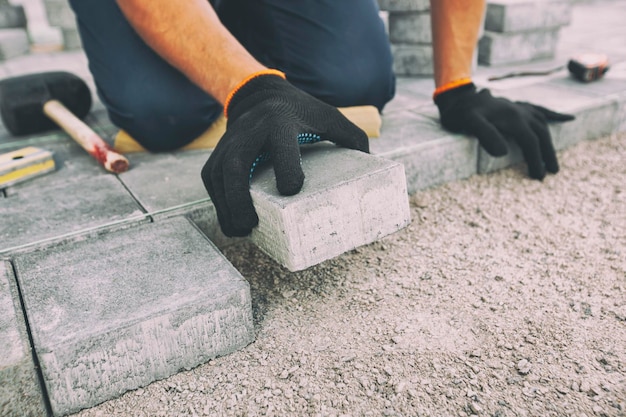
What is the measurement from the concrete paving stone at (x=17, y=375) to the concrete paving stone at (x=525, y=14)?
302 cm

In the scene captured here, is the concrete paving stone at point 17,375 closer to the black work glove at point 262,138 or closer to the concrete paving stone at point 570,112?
the black work glove at point 262,138

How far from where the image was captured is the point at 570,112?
7.49 ft

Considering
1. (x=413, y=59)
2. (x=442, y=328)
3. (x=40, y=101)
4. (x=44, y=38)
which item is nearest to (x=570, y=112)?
(x=413, y=59)

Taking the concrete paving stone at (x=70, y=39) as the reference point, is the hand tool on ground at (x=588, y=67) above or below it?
below

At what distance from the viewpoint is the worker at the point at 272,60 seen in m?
1.59

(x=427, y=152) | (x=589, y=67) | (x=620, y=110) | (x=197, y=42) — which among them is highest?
(x=197, y=42)

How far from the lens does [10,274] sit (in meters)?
1.30

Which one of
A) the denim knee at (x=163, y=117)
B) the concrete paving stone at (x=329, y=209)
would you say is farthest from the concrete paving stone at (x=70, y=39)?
the concrete paving stone at (x=329, y=209)

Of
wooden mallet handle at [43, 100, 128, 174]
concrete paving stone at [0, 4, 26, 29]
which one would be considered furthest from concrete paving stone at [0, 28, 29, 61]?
wooden mallet handle at [43, 100, 128, 174]

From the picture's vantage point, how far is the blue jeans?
79.4 inches

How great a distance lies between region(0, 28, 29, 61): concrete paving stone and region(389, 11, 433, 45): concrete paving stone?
3.34 m

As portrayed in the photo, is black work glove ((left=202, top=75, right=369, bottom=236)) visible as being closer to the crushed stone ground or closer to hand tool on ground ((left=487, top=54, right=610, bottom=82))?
the crushed stone ground

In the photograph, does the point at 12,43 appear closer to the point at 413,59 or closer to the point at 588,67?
the point at 413,59

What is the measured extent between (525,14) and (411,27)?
2.38 ft
